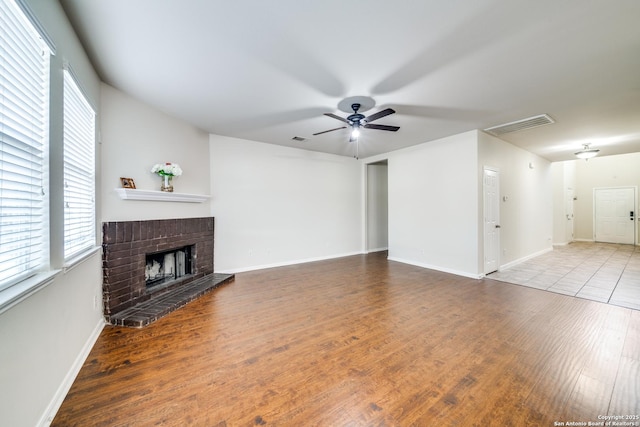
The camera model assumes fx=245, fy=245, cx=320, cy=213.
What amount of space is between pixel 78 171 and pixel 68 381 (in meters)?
1.71

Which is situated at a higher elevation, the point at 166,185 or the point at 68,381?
the point at 166,185

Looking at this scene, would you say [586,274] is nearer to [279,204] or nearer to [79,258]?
[279,204]

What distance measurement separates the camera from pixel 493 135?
15.5 feet

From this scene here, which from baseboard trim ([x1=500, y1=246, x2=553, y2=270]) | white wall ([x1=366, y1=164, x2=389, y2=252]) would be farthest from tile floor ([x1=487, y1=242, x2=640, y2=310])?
white wall ([x1=366, y1=164, x2=389, y2=252])

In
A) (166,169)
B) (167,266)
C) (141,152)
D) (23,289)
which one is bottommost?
(167,266)

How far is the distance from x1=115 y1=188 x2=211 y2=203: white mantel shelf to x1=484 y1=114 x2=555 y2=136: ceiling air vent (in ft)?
17.0

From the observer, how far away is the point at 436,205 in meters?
5.10

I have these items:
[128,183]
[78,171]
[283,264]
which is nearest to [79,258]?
[78,171]

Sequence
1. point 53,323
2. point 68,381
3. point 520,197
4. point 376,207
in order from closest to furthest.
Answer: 1. point 53,323
2. point 68,381
3. point 520,197
4. point 376,207

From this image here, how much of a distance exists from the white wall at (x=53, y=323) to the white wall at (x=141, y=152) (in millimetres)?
606

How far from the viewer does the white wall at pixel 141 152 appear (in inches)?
115

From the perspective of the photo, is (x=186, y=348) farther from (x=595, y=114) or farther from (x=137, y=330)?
(x=595, y=114)

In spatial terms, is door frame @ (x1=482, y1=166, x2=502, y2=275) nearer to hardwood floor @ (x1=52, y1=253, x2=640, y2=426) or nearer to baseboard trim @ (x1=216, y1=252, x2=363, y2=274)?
hardwood floor @ (x1=52, y1=253, x2=640, y2=426)

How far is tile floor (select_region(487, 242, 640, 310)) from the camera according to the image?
370cm
